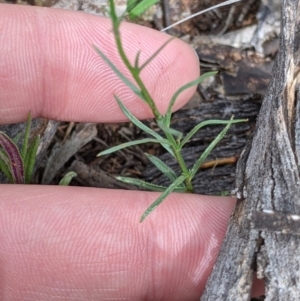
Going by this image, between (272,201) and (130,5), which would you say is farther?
(272,201)

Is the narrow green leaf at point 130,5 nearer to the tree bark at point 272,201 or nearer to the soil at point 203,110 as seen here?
the tree bark at point 272,201

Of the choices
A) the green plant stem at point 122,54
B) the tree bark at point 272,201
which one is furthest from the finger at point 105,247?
the green plant stem at point 122,54

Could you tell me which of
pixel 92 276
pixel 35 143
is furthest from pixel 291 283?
pixel 35 143

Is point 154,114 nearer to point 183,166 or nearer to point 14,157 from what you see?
point 183,166

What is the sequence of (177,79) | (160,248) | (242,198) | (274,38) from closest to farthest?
(242,198) → (160,248) → (177,79) → (274,38)

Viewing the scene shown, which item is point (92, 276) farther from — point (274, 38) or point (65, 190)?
point (274, 38)

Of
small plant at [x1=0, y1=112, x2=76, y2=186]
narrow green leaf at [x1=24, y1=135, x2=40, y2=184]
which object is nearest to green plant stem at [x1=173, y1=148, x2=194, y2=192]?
small plant at [x1=0, y1=112, x2=76, y2=186]

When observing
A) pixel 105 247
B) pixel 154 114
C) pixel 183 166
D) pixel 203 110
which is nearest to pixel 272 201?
pixel 183 166

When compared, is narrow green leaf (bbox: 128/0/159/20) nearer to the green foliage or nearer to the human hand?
the human hand
